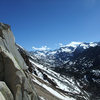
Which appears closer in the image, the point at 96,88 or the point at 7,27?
the point at 7,27

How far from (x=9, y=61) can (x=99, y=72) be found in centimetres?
18663

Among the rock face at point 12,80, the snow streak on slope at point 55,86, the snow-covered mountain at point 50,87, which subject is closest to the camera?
the rock face at point 12,80

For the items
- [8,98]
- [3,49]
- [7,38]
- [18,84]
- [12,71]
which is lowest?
[8,98]

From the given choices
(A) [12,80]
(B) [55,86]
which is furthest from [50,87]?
(A) [12,80]

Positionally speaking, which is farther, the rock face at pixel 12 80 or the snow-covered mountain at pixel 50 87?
the snow-covered mountain at pixel 50 87

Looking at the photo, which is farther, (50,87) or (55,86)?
(55,86)

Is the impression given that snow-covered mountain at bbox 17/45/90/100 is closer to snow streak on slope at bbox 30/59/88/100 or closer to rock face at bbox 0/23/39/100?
snow streak on slope at bbox 30/59/88/100

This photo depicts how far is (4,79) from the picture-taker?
15.5m

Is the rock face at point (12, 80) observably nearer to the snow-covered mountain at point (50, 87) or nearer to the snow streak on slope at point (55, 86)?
the snow-covered mountain at point (50, 87)

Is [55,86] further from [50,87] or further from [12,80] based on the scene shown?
[12,80]

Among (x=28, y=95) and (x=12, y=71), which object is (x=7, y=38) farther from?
(x=28, y=95)

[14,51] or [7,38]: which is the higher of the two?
[7,38]

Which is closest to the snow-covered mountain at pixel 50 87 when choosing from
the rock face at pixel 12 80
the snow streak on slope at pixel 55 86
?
the snow streak on slope at pixel 55 86

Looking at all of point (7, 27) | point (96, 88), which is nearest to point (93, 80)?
point (96, 88)
